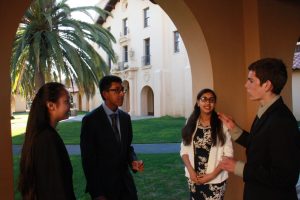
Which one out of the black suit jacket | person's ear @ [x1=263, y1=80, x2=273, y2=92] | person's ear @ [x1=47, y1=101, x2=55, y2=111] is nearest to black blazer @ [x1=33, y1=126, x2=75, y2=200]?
person's ear @ [x1=47, y1=101, x2=55, y2=111]

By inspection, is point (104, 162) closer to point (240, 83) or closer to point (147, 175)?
point (240, 83)

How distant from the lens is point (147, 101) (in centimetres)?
3023

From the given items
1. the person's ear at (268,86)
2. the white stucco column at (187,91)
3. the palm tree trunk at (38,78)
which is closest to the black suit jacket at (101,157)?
the person's ear at (268,86)

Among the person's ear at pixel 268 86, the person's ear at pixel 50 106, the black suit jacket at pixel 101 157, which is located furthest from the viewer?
the black suit jacket at pixel 101 157

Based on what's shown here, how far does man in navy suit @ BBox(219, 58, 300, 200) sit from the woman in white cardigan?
0.84 metres

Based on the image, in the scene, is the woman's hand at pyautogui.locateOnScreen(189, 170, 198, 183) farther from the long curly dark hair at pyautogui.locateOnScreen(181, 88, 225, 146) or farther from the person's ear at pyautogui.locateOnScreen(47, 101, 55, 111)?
the person's ear at pyautogui.locateOnScreen(47, 101, 55, 111)

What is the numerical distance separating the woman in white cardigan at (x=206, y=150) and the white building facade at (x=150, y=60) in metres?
19.1

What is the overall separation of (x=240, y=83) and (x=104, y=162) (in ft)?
6.97

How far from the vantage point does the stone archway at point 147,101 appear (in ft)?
97.5

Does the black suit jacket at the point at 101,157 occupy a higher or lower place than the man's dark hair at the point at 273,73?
lower

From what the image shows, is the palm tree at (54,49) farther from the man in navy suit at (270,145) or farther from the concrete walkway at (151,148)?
the man in navy suit at (270,145)

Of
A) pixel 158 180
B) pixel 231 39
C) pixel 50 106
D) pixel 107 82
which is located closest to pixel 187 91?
pixel 158 180

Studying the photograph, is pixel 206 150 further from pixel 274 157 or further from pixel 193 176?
Answer: pixel 274 157

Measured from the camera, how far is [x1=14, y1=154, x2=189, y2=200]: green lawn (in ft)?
20.2
